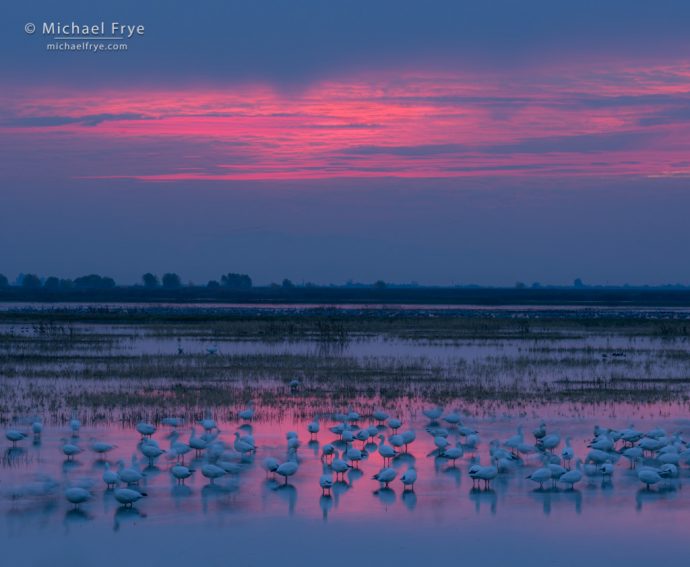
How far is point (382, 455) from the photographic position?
14.9m

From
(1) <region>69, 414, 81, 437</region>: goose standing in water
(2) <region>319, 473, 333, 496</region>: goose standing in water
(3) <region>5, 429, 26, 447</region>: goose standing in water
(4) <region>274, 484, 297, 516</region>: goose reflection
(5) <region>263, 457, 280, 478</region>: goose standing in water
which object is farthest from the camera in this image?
(1) <region>69, 414, 81, 437</region>: goose standing in water

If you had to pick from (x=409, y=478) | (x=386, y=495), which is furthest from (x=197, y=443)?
(x=409, y=478)

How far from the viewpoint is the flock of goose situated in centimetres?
1355

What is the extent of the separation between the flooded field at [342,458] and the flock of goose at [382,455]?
0.04 metres

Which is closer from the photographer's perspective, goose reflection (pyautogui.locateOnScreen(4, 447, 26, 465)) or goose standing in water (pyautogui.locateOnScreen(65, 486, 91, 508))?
goose standing in water (pyautogui.locateOnScreen(65, 486, 91, 508))

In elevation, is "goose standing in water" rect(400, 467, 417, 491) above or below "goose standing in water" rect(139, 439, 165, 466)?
below

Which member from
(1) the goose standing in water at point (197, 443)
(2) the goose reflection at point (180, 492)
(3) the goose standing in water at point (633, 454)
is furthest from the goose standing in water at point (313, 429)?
(3) the goose standing in water at point (633, 454)

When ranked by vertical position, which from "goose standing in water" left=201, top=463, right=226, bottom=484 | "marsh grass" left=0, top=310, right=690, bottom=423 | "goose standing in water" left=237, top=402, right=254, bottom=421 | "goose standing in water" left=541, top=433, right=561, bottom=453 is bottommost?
"goose standing in water" left=201, top=463, right=226, bottom=484

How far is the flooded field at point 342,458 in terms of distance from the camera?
36.7 ft

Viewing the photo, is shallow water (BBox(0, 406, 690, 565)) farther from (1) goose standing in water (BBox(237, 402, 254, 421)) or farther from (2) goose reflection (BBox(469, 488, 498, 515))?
→ (1) goose standing in water (BBox(237, 402, 254, 421))

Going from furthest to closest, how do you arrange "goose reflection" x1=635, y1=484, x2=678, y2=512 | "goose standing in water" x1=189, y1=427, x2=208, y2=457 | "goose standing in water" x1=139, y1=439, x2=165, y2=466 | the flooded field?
"goose standing in water" x1=189, y1=427, x2=208, y2=457 → "goose standing in water" x1=139, y1=439, x2=165, y2=466 → "goose reflection" x1=635, y1=484, x2=678, y2=512 → the flooded field

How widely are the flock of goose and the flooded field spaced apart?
0.04m

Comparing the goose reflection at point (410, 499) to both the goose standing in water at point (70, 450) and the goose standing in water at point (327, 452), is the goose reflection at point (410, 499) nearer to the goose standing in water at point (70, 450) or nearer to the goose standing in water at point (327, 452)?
the goose standing in water at point (327, 452)

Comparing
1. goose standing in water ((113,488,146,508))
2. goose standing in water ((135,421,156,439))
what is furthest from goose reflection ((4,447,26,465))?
goose standing in water ((113,488,146,508))
